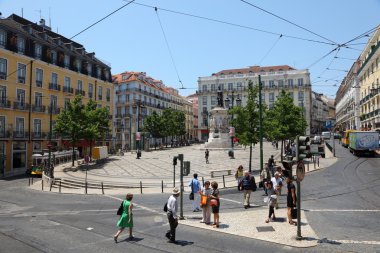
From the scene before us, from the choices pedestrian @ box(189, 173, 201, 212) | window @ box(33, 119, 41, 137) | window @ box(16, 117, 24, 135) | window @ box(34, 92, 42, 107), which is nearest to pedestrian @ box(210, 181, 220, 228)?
pedestrian @ box(189, 173, 201, 212)

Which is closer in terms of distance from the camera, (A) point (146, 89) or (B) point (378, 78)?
(B) point (378, 78)

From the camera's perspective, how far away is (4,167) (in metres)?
36.7

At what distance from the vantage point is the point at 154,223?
12.6 m

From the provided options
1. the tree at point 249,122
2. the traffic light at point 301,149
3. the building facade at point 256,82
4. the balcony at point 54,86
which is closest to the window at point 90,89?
the balcony at point 54,86

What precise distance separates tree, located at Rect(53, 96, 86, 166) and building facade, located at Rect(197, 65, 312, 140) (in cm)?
5145

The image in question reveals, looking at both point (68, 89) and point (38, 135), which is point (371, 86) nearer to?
point (68, 89)

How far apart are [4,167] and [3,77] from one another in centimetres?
1002

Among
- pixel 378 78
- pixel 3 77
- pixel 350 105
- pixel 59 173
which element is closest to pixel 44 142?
pixel 3 77

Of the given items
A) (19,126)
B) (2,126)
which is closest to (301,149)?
(2,126)

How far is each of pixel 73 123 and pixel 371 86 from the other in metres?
43.9

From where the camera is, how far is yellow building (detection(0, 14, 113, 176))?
3716 cm

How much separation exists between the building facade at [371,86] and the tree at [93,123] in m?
35.6

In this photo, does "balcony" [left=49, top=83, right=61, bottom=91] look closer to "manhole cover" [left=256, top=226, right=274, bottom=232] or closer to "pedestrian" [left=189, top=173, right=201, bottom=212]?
"pedestrian" [left=189, top=173, right=201, bottom=212]

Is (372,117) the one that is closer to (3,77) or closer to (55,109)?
(55,109)
